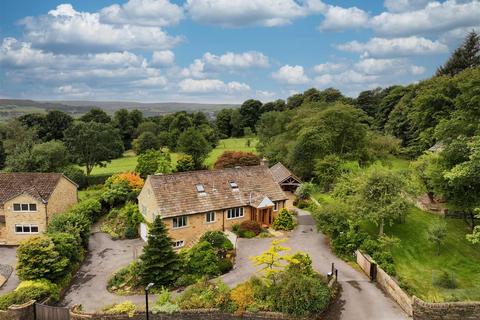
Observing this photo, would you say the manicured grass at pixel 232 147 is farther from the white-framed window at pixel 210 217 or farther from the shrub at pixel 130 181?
the white-framed window at pixel 210 217

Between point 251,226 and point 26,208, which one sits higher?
point 26,208

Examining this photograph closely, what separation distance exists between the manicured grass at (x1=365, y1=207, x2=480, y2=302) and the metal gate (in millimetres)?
20853

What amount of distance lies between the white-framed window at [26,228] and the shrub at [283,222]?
23.1m

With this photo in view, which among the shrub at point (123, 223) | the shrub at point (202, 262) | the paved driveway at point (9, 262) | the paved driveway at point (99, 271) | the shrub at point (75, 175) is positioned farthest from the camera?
the shrub at point (75, 175)

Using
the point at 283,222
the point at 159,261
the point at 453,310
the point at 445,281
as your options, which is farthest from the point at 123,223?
the point at 453,310

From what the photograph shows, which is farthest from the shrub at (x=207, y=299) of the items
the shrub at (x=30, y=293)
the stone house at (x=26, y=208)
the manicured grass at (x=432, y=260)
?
the stone house at (x=26, y=208)

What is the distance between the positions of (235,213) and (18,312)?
62.8ft

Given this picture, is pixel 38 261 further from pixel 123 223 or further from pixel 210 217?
pixel 210 217

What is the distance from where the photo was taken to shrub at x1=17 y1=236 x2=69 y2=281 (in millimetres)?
25984

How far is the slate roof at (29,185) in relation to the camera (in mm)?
37328

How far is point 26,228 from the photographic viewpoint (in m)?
37.0

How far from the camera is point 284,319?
2102 cm

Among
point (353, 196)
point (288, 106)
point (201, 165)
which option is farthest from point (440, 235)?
point (288, 106)

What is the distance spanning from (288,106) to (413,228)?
76.5 m
